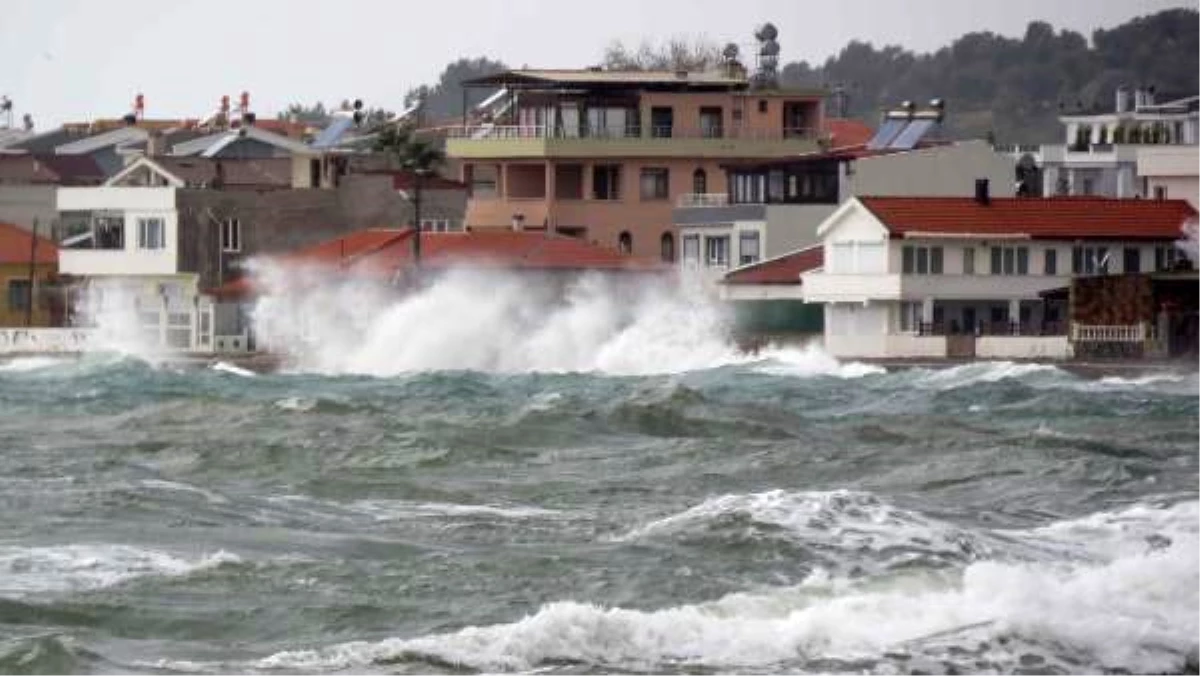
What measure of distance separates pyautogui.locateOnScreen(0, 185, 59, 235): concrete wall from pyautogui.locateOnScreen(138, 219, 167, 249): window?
12483 mm

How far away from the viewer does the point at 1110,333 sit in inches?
2960

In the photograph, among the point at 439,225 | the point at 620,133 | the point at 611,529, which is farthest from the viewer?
the point at 620,133

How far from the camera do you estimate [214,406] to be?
64.2 m

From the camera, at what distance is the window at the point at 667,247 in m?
101

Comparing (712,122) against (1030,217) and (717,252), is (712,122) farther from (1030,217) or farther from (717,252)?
(1030,217)

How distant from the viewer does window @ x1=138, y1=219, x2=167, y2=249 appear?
94.1 meters

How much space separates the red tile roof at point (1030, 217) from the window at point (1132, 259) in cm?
32

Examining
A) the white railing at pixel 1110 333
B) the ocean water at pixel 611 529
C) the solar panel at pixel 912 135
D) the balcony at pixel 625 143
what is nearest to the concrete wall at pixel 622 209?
the balcony at pixel 625 143

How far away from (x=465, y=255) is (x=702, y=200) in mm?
10789

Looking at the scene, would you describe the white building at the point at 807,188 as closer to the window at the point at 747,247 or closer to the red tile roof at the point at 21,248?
the window at the point at 747,247

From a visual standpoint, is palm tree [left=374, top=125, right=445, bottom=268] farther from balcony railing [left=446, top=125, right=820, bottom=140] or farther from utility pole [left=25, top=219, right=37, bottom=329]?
utility pole [left=25, top=219, right=37, bottom=329]

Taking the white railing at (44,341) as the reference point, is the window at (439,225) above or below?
above

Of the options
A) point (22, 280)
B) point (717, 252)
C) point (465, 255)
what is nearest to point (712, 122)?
point (717, 252)

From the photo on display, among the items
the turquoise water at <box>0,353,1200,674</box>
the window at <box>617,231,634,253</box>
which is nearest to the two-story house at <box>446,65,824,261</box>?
the window at <box>617,231,634,253</box>
